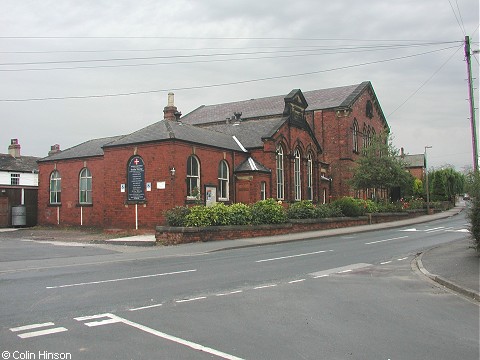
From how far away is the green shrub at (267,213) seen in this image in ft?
77.4

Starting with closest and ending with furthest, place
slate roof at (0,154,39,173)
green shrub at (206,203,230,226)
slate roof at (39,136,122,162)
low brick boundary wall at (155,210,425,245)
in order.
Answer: low brick boundary wall at (155,210,425,245), green shrub at (206,203,230,226), slate roof at (39,136,122,162), slate roof at (0,154,39,173)

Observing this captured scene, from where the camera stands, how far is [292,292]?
29.6 ft

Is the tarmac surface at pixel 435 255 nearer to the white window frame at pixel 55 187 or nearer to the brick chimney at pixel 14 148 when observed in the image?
the white window frame at pixel 55 187

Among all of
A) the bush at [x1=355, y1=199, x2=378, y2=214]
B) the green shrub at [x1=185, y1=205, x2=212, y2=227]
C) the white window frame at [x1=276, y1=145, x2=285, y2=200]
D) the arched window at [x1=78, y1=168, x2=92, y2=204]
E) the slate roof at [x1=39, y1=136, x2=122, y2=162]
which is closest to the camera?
the green shrub at [x1=185, y1=205, x2=212, y2=227]

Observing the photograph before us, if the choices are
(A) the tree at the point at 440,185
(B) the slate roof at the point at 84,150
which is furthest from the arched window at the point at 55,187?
(A) the tree at the point at 440,185

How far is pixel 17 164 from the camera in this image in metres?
40.8

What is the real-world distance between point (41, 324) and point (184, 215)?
A: 47.0 ft

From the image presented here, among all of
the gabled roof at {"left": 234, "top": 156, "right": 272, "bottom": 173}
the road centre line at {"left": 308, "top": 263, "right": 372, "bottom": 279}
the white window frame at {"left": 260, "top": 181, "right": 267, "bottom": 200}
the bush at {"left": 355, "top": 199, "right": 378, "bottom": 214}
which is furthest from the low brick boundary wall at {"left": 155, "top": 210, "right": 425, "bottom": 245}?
the road centre line at {"left": 308, "top": 263, "right": 372, "bottom": 279}

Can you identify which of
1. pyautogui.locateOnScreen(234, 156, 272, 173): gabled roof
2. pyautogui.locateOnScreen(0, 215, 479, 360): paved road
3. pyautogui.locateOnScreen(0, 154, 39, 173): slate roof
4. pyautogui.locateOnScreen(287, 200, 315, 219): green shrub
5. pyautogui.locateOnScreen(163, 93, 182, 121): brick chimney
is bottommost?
pyautogui.locateOnScreen(0, 215, 479, 360): paved road

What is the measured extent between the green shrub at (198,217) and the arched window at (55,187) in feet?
46.7

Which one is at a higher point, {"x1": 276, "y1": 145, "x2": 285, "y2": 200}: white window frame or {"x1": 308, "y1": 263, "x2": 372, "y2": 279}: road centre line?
{"x1": 276, "y1": 145, "x2": 285, "y2": 200}: white window frame

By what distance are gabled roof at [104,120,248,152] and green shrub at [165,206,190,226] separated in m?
4.74

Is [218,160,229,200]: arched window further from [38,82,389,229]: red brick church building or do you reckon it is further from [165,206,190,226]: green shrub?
[165,206,190,226]: green shrub

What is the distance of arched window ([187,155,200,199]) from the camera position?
25.0 m
